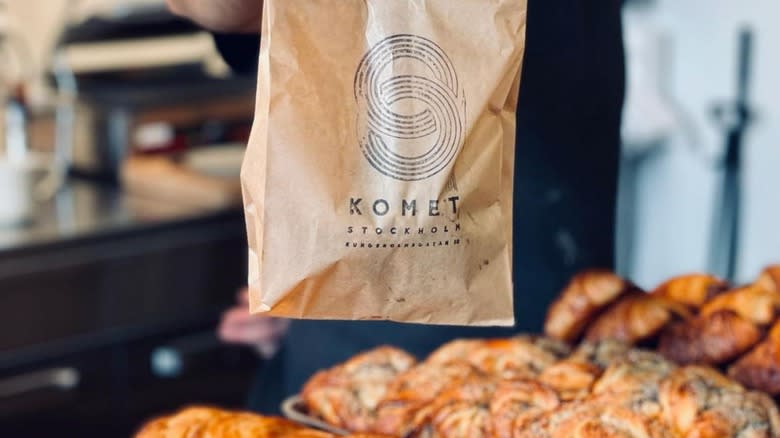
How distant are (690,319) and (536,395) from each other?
0.24m

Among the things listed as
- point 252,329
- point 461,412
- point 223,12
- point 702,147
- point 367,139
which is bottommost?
point 252,329

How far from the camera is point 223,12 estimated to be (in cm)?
107

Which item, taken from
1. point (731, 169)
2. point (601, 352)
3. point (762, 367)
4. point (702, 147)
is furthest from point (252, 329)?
point (702, 147)

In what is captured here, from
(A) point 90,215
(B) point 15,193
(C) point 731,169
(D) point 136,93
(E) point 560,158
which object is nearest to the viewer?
(E) point 560,158

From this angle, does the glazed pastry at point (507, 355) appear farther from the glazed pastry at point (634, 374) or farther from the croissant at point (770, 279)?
the croissant at point (770, 279)

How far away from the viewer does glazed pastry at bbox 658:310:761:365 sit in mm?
1018

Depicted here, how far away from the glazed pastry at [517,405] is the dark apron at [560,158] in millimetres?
476

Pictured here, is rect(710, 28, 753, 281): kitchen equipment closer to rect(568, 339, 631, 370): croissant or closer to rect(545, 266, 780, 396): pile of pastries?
rect(545, 266, 780, 396): pile of pastries

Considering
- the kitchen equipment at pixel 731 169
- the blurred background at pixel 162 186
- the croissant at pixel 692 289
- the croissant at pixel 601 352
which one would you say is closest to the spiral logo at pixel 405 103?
the croissant at pixel 601 352

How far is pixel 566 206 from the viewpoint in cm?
148

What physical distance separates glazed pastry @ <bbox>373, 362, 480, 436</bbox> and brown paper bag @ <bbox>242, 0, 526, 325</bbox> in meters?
0.22

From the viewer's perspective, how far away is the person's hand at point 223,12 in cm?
107

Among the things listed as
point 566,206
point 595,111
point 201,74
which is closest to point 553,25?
point 595,111

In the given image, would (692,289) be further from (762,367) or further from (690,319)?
(762,367)
